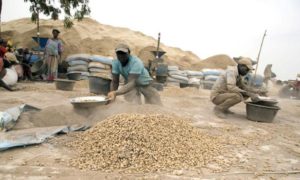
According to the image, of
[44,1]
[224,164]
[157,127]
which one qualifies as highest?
[44,1]

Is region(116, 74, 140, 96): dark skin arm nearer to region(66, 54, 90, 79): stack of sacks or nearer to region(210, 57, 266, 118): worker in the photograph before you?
region(210, 57, 266, 118): worker

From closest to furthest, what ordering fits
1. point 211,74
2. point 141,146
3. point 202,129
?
point 141,146, point 202,129, point 211,74

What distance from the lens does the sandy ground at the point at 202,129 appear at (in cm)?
275

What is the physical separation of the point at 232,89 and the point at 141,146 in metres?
2.89

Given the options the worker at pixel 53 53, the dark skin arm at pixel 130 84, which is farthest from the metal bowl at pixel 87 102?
the worker at pixel 53 53

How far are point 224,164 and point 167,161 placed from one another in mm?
576

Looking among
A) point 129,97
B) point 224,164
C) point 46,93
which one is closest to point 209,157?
point 224,164

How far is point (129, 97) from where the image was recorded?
515 cm

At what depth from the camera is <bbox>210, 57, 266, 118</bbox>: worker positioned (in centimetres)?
544

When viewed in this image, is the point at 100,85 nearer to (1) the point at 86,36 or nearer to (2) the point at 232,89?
(2) the point at 232,89

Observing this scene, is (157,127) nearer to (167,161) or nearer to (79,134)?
(167,161)

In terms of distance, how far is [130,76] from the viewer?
15.1ft

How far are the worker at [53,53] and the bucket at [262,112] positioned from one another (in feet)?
17.6

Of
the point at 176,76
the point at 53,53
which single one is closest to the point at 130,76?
the point at 53,53
